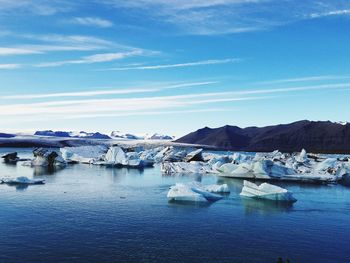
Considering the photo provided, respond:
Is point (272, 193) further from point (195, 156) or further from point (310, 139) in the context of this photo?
point (310, 139)

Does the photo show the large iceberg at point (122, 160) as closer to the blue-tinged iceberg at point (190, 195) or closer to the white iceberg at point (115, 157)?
the white iceberg at point (115, 157)

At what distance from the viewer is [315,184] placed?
31797 mm

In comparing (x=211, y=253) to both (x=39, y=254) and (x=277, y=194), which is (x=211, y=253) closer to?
(x=39, y=254)

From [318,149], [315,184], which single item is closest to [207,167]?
[315,184]

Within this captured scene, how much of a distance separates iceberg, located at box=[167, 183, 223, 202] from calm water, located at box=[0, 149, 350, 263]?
55 cm

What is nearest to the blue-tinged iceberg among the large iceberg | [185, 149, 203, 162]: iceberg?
the large iceberg

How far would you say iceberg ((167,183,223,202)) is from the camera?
68.1 feet

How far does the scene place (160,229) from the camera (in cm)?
1506

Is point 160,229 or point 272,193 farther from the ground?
point 272,193

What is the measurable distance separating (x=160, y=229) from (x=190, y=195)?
19.5ft

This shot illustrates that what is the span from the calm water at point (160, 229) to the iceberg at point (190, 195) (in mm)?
546

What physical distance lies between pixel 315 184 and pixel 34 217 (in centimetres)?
2250

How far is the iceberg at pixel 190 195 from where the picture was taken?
818 inches

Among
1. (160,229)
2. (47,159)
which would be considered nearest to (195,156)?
(47,159)
